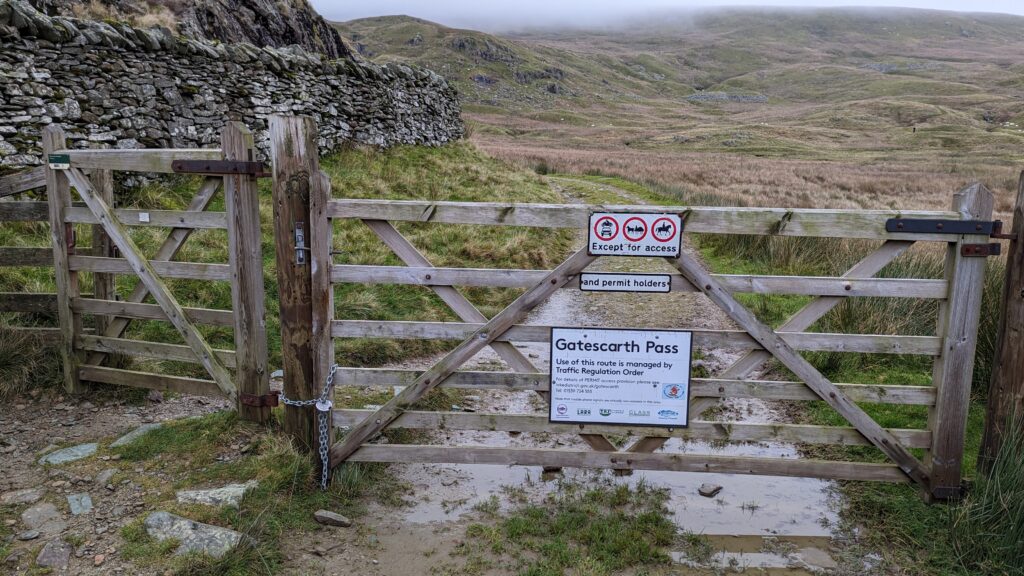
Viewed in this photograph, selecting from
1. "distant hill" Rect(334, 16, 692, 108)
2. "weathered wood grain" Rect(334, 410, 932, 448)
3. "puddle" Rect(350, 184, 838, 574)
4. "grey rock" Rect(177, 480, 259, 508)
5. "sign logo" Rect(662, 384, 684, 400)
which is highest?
"distant hill" Rect(334, 16, 692, 108)

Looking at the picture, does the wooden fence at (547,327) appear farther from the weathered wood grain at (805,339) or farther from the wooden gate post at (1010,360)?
the wooden gate post at (1010,360)

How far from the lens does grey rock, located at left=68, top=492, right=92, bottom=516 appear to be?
418 centimetres

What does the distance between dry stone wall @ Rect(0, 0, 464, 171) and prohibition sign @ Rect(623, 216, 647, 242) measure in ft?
18.1

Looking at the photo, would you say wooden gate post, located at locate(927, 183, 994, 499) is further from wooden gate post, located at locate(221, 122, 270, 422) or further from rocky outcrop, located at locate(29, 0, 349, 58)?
rocky outcrop, located at locate(29, 0, 349, 58)

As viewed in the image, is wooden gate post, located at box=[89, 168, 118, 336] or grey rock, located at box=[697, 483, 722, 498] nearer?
grey rock, located at box=[697, 483, 722, 498]

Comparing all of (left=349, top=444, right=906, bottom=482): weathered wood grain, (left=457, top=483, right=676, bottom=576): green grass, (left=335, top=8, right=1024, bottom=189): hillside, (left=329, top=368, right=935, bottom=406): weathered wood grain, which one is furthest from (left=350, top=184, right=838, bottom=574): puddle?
(left=335, top=8, right=1024, bottom=189): hillside

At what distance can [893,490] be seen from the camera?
192 inches

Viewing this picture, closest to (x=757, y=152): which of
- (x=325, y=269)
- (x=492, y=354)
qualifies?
(x=492, y=354)

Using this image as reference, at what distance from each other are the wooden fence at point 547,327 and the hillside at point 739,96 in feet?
118

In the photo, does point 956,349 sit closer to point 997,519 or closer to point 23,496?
point 997,519

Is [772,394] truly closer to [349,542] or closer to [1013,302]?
[1013,302]

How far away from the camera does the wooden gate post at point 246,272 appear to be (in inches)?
193

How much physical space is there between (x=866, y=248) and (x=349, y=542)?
1072 cm

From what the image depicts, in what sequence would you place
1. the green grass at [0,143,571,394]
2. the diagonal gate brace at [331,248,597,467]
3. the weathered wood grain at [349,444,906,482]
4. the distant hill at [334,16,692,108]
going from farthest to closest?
1. the distant hill at [334,16,692,108]
2. the green grass at [0,143,571,394]
3. the weathered wood grain at [349,444,906,482]
4. the diagonal gate brace at [331,248,597,467]
